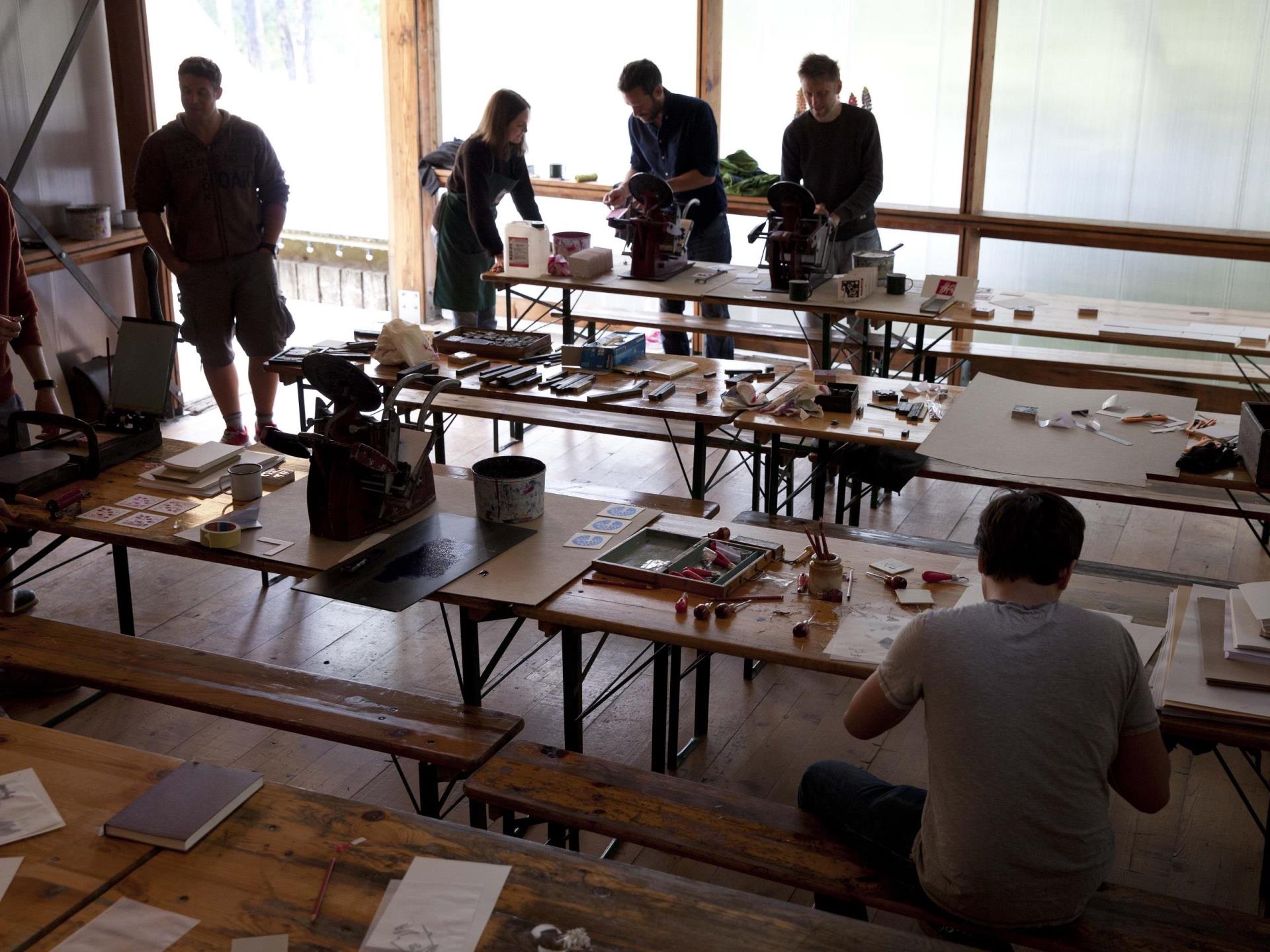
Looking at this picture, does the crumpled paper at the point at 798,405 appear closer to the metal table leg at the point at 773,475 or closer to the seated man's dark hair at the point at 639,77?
the metal table leg at the point at 773,475

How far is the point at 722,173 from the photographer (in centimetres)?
746

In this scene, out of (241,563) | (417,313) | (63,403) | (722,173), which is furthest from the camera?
(417,313)

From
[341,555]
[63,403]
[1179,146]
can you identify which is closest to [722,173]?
[1179,146]

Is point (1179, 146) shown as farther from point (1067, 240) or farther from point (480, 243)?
point (480, 243)

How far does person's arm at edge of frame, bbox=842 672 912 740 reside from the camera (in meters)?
2.18

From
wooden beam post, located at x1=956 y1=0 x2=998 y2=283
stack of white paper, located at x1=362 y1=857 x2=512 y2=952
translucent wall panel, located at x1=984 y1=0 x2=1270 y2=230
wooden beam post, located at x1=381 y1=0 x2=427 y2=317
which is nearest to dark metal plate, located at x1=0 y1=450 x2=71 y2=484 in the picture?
stack of white paper, located at x1=362 y1=857 x2=512 y2=952

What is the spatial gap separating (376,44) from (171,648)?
6.51m

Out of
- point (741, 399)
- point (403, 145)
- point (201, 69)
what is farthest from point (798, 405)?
point (403, 145)

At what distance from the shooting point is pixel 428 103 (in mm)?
8273

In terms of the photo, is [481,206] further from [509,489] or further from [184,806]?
[184,806]

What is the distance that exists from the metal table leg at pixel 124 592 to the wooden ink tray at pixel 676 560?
1860 millimetres

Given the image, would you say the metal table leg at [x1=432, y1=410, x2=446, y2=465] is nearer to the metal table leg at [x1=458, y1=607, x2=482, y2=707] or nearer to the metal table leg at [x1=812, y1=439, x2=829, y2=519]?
the metal table leg at [x1=812, y1=439, x2=829, y2=519]

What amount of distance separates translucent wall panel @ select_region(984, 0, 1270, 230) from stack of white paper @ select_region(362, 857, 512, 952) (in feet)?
19.8

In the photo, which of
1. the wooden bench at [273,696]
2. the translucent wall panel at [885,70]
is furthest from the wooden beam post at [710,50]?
the wooden bench at [273,696]
